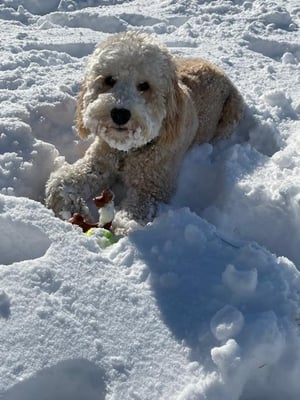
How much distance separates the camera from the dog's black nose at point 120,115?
3.98 meters

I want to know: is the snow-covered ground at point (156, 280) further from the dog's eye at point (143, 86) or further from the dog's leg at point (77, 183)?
the dog's eye at point (143, 86)

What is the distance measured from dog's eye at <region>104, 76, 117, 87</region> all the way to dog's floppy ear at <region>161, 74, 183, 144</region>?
363 millimetres

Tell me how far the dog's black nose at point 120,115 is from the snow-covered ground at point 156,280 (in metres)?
0.66

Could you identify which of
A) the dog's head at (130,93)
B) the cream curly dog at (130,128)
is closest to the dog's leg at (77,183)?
the cream curly dog at (130,128)

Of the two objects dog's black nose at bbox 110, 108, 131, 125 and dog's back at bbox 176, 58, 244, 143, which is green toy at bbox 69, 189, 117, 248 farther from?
dog's back at bbox 176, 58, 244, 143

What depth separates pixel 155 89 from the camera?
4164 mm

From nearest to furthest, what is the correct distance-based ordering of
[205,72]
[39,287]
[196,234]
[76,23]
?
[39,287]
[196,234]
[205,72]
[76,23]

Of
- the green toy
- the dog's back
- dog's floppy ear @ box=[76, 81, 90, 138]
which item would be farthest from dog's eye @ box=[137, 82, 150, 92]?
the dog's back

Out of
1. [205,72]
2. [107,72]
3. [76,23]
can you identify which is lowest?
[76,23]

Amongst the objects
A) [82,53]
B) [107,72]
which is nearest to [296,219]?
[107,72]

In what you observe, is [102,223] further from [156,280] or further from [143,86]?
[143,86]

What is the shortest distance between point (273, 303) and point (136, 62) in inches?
73.6

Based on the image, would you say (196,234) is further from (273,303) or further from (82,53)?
(82,53)

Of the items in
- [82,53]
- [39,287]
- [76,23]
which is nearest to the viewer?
[39,287]
